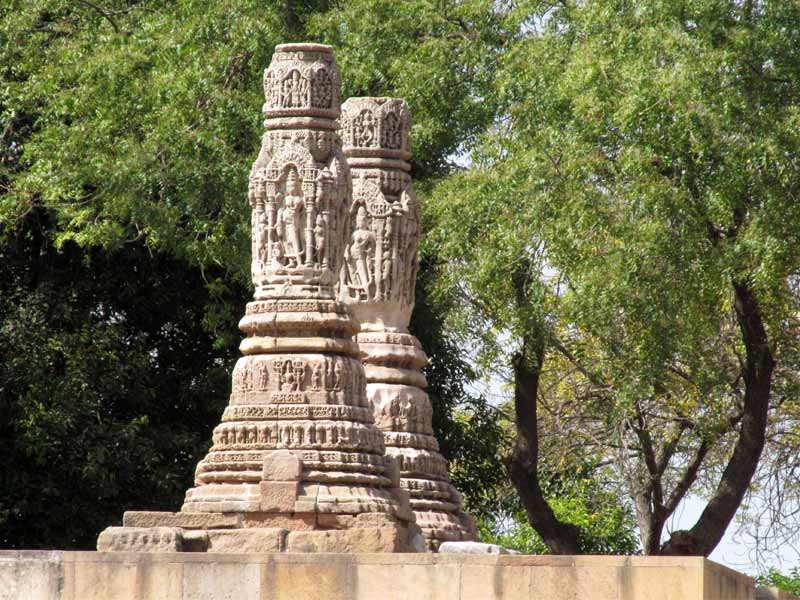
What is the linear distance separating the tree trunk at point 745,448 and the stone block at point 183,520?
816cm

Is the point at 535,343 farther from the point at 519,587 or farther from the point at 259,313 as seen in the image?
the point at 519,587

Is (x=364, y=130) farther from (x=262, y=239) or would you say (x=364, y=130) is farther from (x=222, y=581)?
(x=222, y=581)

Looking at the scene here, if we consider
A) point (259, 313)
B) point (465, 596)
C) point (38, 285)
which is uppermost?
point (38, 285)

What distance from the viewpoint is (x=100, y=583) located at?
12430 mm

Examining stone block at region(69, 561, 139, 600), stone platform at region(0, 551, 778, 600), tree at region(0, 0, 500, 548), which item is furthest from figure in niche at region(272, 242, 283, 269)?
tree at region(0, 0, 500, 548)

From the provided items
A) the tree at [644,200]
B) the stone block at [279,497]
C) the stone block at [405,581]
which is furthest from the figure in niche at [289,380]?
the tree at [644,200]

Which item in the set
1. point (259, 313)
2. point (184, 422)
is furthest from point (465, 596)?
point (184, 422)

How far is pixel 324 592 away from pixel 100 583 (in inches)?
53.7

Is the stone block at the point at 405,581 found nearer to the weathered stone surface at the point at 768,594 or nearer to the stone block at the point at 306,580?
the stone block at the point at 306,580

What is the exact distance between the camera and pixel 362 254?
1719 cm

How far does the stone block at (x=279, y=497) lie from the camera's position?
44.0 feet

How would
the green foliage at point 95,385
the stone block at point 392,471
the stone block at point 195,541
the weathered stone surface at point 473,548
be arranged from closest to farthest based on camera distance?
the stone block at point 195,541 < the weathered stone surface at point 473,548 < the stone block at point 392,471 < the green foliage at point 95,385

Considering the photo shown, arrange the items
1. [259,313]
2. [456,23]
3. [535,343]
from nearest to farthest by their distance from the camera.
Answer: [259,313], [535,343], [456,23]

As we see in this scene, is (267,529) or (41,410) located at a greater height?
(41,410)
